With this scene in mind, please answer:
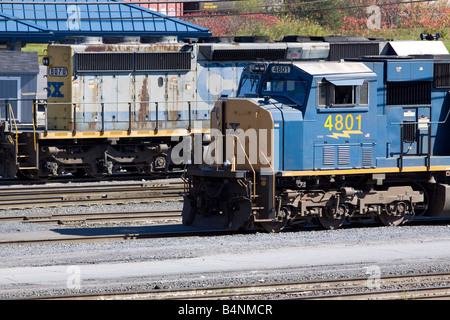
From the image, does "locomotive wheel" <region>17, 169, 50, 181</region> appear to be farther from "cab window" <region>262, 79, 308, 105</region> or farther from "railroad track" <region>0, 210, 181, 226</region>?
"cab window" <region>262, 79, 308, 105</region>

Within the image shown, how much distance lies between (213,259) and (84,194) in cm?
732

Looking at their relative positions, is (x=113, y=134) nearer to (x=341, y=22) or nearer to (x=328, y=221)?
(x=328, y=221)

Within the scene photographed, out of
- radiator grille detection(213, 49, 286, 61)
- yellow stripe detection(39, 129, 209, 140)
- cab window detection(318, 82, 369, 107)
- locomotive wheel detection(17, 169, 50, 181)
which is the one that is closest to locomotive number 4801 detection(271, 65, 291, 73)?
cab window detection(318, 82, 369, 107)

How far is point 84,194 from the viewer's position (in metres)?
18.2

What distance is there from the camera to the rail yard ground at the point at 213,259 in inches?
397

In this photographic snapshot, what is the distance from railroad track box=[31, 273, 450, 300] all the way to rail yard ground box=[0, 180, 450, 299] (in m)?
0.29

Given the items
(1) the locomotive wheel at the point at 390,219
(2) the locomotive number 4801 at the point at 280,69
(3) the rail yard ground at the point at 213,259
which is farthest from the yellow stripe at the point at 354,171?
(2) the locomotive number 4801 at the point at 280,69

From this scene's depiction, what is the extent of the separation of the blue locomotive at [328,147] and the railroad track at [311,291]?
349 cm

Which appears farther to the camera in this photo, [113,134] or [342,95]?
[113,134]

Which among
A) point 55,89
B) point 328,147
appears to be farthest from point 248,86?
point 55,89

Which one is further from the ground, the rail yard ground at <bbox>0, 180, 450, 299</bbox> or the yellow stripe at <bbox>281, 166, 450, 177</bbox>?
the yellow stripe at <bbox>281, 166, 450, 177</bbox>

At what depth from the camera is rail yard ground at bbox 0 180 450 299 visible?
397 inches

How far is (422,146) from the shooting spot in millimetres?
14891
